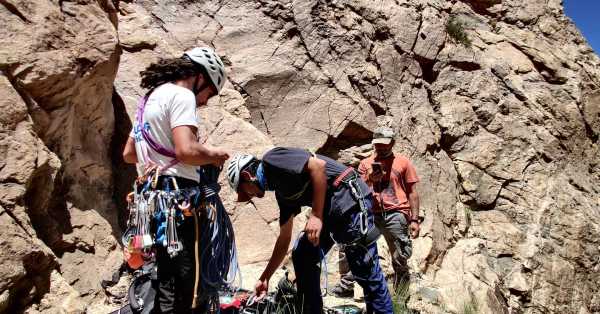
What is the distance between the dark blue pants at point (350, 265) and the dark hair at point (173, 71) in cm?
145

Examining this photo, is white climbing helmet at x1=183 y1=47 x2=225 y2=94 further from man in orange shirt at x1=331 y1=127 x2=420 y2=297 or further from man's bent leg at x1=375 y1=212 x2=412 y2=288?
man's bent leg at x1=375 y1=212 x2=412 y2=288

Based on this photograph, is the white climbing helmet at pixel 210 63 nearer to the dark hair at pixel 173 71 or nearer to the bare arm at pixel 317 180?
the dark hair at pixel 173 71

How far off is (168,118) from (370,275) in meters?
1.88

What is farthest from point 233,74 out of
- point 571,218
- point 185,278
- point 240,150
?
point 571,218

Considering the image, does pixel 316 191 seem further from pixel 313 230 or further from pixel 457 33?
pixel 457 33

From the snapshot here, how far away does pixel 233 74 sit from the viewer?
754cm

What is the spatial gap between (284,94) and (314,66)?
70 cm

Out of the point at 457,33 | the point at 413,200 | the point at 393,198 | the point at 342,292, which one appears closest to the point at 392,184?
the point at 393,198

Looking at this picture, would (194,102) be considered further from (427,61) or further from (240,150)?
(427,61)

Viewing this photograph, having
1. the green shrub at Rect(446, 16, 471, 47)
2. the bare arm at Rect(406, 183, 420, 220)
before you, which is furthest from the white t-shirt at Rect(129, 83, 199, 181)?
the green shrub at Rect(446, 16, 471, 47)

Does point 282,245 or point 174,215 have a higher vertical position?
point 174,215

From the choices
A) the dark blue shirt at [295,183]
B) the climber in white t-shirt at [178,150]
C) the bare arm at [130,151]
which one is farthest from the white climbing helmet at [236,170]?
the bare arm at [130,151]

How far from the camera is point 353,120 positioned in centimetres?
777

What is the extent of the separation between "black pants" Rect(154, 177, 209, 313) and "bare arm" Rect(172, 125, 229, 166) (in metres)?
0.25
